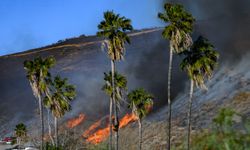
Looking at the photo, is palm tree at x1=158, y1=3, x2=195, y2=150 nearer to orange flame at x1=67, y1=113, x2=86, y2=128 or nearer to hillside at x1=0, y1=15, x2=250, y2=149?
hillside at x1=0, y1=15, x2=250, y2=149

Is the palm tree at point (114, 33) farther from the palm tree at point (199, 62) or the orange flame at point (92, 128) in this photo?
the orange flame at point (92, 128)

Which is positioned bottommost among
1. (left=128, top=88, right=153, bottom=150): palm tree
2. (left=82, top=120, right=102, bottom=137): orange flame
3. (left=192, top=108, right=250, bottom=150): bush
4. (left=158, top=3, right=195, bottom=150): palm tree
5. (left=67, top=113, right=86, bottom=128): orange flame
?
(left=192, top=108, right=250, bottom=150): bush

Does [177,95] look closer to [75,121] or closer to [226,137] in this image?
[75,121]

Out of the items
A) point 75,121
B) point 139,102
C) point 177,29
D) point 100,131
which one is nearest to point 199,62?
point 177,29

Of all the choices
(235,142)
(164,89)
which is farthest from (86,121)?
(235,142)

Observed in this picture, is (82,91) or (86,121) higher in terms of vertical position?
(82,91)

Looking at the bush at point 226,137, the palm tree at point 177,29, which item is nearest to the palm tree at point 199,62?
the palm tree at point 177,29

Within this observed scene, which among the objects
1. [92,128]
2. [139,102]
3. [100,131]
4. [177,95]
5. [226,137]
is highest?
[177,95]

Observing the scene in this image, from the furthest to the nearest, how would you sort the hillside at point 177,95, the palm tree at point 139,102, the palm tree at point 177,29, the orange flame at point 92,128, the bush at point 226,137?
1. the orange flame at point 92,128
2. the hillside at point 177,95
3. the palm tree at point 139,102
4. the palm tree at point 177,29
5. the bush at point 226,137

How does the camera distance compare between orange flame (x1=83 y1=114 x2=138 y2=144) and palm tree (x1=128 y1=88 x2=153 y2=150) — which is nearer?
palm tree (x1=128 y1=88 x2=153 y2=150)

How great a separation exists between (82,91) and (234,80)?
7896 centimetres

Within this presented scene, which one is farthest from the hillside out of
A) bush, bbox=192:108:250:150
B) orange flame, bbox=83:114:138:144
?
bush, bbox=192:108:250:150

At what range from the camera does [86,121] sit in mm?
160000

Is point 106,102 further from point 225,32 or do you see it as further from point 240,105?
point 240,105
